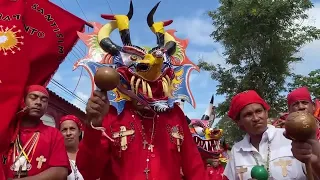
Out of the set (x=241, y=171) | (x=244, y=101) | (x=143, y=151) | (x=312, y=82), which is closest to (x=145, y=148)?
(x=143, y=151)

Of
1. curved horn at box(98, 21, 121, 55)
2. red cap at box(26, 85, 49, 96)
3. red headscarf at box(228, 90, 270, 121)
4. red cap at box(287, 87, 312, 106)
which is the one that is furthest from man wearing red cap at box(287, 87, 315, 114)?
red cap at box(26, 85, 49, 96)

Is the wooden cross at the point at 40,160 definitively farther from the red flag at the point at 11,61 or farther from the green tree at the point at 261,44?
the green tree at the point at 261,44

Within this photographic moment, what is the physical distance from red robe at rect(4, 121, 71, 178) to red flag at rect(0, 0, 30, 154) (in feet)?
0.44

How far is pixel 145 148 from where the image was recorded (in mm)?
3352

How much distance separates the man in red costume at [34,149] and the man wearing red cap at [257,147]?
4.33 feet

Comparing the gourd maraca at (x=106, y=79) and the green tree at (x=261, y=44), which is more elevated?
the green tree at (x=261, y=44)

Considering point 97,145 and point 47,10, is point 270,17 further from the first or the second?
point 97,145

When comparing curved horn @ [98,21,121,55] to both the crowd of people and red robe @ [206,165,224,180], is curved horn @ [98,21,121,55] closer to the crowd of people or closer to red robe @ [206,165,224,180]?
the crowd of people

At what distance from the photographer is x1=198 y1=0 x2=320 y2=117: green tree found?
47.8 ft

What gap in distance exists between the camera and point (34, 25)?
155 inches

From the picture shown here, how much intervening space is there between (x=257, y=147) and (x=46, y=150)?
161 centimetres

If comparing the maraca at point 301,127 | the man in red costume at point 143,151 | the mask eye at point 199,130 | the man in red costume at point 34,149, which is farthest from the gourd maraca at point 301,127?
the mask eye at point 199,130

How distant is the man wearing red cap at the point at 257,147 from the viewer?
3283mm

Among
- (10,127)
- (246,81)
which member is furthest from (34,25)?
(246,81)
